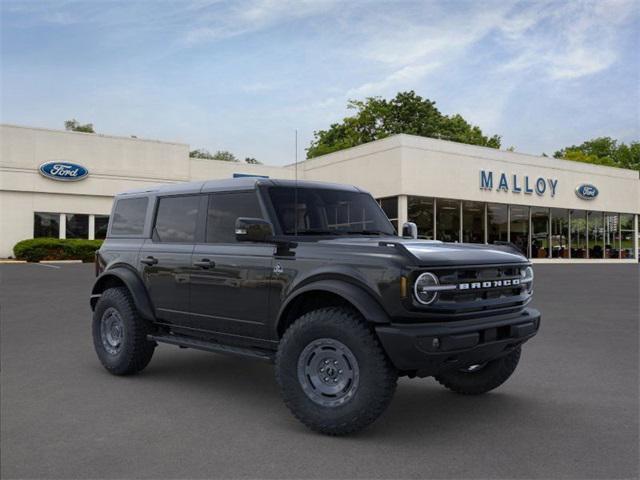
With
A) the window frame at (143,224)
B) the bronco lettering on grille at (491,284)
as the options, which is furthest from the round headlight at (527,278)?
the window frame at (143,224)

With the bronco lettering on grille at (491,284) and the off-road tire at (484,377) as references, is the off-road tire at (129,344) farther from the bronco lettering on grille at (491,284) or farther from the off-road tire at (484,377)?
the bronco lettering on grille at (491,284)

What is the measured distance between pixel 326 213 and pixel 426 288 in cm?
173

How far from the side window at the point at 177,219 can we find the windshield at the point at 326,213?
1.05 meters

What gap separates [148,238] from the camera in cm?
648

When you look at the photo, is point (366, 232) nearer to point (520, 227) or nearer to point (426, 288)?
point (426, 288)

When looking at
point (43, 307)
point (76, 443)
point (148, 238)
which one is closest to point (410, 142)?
point (43, 307)

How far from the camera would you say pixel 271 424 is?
466cm

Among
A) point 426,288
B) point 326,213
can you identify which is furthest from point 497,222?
point 426,288

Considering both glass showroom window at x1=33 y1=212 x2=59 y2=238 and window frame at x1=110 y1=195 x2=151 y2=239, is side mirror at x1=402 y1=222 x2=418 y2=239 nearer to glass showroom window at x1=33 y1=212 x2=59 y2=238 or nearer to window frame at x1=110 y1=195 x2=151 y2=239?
window frame at x1=110 y1=195 x2=151 y2=239

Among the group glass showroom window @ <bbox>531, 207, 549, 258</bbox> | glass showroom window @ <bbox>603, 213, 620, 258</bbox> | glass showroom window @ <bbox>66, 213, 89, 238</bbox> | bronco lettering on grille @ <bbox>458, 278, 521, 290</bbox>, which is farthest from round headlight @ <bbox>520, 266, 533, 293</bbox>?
glass showroom window @ <bbox>603, 213, 620, 258</bbox>

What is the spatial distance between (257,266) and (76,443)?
1.92 metres

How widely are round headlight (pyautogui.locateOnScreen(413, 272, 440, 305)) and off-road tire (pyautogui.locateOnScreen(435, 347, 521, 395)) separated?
143 cm

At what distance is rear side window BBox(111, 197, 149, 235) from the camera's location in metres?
6.70

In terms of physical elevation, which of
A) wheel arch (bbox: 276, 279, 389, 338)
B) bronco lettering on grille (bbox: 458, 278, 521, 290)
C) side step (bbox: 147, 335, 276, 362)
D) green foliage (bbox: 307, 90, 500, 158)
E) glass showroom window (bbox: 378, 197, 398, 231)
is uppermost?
green foliage (bbox: 307, 90, 500, 158)
